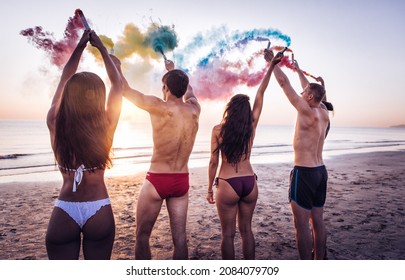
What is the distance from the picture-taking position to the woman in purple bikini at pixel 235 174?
11.9 ft

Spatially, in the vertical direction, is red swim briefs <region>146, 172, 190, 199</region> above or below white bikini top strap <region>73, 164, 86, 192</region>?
below

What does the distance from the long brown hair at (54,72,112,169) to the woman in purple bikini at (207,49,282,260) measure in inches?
68.6

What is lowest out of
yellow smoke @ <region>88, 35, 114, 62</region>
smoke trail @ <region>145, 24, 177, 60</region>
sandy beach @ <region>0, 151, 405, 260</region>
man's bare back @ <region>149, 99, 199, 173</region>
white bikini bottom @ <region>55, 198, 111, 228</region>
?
sandy beach @ <region>0, 151, 405, 260</region>

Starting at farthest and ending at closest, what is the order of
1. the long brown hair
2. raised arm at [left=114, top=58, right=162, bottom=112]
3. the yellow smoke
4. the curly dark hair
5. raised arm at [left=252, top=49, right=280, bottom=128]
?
the yellow smoke, raised arm at [left=252, top=49, right=280, bottom=128], the curly dark hair, raised arm at [left=114, top=58, right=162, bottom=112], the long brown hair

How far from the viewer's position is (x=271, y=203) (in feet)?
25.4

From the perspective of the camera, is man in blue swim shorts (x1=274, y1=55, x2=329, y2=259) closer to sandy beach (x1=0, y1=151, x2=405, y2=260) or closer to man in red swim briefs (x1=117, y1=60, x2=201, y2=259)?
sandy beach (x1=0, y1=151, x2=405, y2=260)

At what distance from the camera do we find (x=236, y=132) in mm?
3617

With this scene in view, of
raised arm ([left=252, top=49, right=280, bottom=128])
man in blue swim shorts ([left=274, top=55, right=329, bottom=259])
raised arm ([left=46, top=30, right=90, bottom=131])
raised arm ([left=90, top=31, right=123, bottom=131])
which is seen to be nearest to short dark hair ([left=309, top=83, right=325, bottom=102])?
man in blue swim shorts ([left=274, top=55, right=329, bottom=259])

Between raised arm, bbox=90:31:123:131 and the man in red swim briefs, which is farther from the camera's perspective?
the man in red swim briefs

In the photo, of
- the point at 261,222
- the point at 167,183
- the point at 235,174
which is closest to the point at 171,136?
the point at 167,183

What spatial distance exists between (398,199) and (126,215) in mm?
7202

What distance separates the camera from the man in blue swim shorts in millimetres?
3971

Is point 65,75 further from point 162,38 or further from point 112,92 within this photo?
point 162,38
